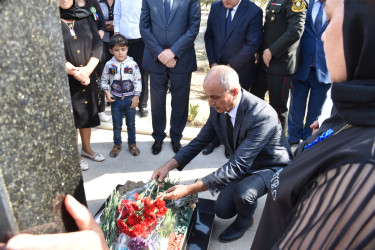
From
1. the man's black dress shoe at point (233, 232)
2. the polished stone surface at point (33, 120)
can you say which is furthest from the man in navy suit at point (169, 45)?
the polished stone surface at point (33, 120)

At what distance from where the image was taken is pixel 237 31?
3734mm

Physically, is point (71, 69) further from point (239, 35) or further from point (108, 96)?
point (239, 35)

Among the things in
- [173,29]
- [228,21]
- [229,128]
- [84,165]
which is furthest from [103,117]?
[229,128]

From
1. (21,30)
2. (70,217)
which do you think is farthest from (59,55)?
(70,217)

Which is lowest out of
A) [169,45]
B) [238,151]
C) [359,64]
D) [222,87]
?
[238,151]

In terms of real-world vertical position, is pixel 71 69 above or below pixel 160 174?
above

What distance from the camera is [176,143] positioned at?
411 centimetres

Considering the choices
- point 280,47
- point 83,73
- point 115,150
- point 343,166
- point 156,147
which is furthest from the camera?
point 156,147

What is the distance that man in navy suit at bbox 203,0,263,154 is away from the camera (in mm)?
3717

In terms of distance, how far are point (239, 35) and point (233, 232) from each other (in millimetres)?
2336

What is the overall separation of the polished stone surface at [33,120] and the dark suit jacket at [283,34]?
10.7ft

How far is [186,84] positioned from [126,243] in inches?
93.8

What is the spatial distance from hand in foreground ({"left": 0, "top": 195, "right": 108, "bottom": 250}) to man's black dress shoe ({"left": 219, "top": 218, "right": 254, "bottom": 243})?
1.95m

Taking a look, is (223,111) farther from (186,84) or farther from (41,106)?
(41,106)
